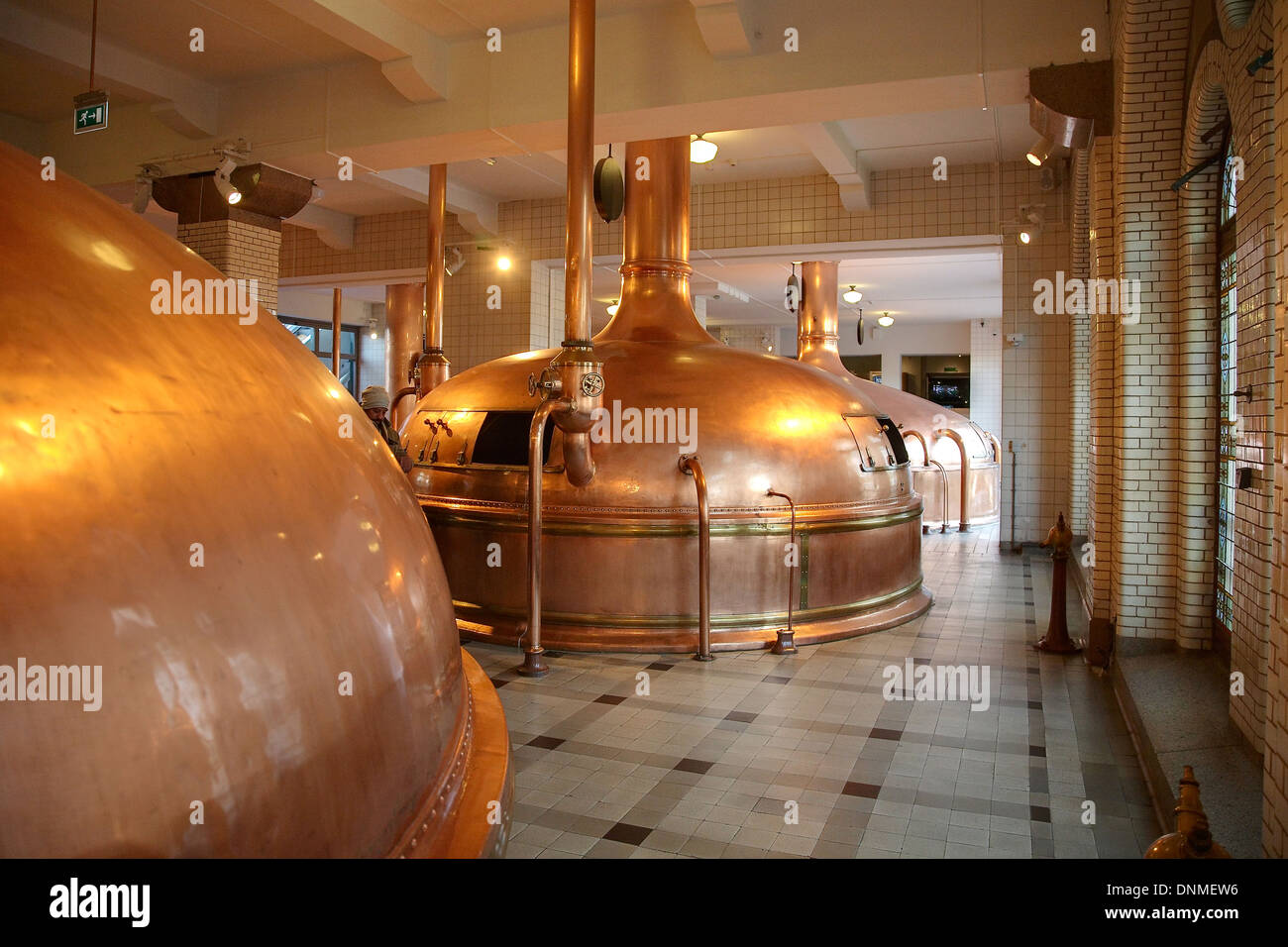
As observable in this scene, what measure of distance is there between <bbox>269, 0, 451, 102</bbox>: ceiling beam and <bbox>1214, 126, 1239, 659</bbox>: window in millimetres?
5743

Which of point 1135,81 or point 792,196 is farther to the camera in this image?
point 792,196

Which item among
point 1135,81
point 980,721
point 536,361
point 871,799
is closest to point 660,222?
point 536,361

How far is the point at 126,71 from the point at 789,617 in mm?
7526

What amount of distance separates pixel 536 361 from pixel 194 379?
5.47m

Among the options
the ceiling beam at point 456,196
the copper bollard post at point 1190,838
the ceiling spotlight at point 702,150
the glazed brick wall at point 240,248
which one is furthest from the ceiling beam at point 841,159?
the copper bollard post at point 1190,838

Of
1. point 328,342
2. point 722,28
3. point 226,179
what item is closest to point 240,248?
point 226,179

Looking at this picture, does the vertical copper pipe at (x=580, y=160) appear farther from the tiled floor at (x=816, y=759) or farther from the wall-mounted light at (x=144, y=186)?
the wall-mounted light at (x=144, y=186)

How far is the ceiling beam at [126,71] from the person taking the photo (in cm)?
759

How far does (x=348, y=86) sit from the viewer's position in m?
8.30

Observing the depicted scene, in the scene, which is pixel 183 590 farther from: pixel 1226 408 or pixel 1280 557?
pixel 1226 408

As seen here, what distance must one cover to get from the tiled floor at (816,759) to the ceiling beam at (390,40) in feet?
15.1

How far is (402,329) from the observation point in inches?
572

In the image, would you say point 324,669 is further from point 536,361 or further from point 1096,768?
point 536,361

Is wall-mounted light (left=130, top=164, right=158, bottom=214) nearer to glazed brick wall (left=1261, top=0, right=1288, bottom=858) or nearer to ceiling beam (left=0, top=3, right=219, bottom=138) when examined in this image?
ceiling beam (left=0, top=3, right=219, bottom=138)
